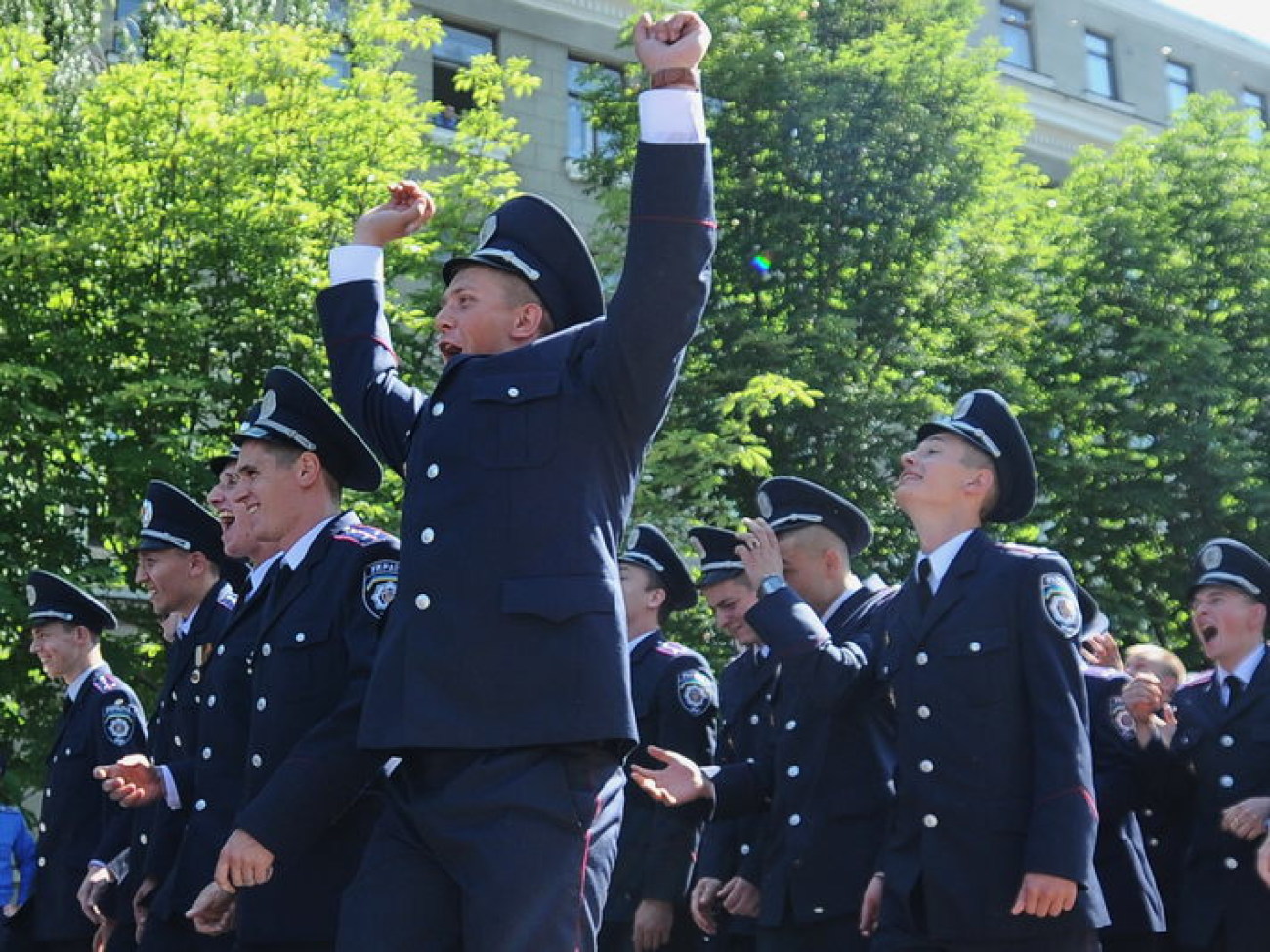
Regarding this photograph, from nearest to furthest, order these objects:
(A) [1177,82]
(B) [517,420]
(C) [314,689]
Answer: (B) [517,420] → (C) [314,689] → (A) [1177,82]

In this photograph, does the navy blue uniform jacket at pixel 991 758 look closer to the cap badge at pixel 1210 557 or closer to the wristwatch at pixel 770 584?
the wristwatch at pixel 770 584

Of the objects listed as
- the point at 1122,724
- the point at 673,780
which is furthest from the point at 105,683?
the point at 1122,724

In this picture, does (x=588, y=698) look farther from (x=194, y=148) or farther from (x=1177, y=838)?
(x=194, y=148)

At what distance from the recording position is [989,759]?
4578mm


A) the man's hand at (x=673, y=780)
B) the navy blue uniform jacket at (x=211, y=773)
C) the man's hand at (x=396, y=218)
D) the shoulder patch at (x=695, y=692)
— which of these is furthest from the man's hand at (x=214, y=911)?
the shoulder patch at (x=695, y=692)

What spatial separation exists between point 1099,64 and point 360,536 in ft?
102

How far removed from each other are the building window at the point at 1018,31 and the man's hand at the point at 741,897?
27466 mm

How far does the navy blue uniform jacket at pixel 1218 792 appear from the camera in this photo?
21.2ft

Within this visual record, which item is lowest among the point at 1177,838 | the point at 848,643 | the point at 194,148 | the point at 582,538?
the point at 1177,838

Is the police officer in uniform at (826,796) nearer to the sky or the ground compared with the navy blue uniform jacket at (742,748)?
nearer to the sky

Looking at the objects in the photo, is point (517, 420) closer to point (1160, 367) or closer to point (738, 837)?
point (738, 837)

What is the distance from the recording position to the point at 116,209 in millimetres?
12266

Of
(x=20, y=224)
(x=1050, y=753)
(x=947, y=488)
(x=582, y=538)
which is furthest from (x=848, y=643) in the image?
(x=20, y=224)

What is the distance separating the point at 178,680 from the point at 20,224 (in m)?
7.29
